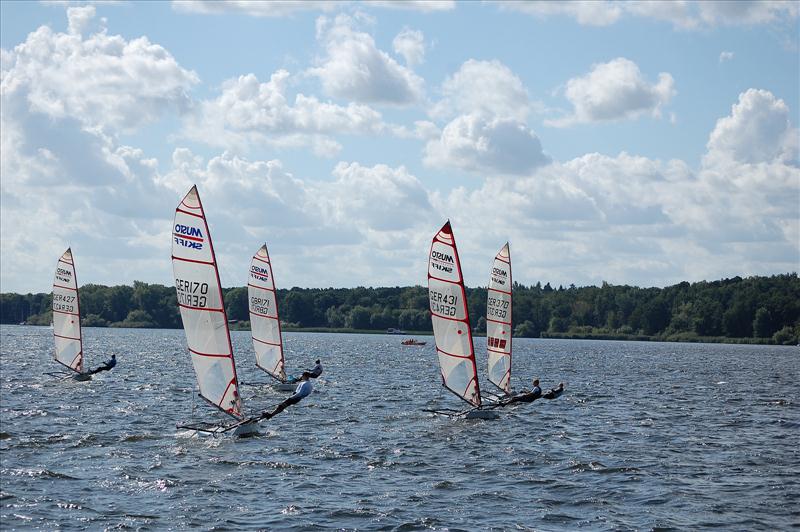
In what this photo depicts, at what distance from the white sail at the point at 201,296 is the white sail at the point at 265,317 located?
74.0 feet

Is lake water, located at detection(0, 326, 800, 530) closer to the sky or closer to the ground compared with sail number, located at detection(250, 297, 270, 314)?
closer to the ground

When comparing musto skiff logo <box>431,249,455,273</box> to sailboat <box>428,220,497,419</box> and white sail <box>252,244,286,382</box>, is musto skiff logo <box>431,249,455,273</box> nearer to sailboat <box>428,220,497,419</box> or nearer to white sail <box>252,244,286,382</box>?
sailboat <box>428,220,497,419</box>

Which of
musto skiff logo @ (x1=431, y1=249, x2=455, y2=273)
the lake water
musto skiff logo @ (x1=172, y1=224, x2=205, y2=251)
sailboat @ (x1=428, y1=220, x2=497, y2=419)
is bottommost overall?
the lake water

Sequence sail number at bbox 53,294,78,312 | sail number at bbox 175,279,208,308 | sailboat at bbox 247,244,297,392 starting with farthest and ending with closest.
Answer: sail number at bbox 53,294,78,312 → sailboat at bbox 247,244,297,392 → sail number at bbox 175,279,208,308

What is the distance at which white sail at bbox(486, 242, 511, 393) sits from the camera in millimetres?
49031

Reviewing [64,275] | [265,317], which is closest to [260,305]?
[265,317]

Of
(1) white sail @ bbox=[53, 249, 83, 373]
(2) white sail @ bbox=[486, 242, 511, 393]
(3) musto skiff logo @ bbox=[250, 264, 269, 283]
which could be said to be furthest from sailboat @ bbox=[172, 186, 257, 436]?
(1) white sail @ bbox=[53, 249, 83, 373]

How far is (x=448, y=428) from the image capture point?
40469mm

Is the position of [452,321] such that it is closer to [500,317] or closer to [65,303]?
[500,317]

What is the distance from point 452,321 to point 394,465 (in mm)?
11281

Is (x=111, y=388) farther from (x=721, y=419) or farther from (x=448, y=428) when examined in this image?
(x=721, y=419)

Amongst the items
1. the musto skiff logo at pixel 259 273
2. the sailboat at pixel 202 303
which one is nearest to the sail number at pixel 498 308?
the musto skiff logo at pixel 259 273

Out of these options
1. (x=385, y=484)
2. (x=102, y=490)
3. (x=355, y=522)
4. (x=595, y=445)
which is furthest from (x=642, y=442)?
(x=102, y=490)

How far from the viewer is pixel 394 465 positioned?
3200 centimetres
